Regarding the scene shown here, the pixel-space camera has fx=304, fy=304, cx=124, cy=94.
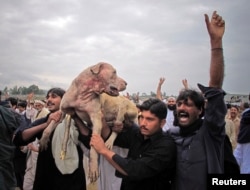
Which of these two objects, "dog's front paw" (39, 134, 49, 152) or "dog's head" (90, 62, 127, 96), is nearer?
"dog's head" (90, 62, 127, 96)

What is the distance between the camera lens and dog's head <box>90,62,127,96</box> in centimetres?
333

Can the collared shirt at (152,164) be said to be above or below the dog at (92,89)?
below

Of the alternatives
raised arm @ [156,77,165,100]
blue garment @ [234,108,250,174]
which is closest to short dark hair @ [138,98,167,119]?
blue garment @ [234,108,250,174]

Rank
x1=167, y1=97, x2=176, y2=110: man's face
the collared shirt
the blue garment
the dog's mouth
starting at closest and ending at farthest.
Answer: the collared shirt → the dog's mouth → the blue garment → x1=167, y1=97, x2=176, y2=110: man's face

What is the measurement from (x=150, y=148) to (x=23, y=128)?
7.69 feet

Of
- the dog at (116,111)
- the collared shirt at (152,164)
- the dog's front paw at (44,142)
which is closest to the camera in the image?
the collared shirt at (152,164)

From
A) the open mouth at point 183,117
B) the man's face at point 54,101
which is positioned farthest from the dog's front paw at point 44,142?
the open mouth at point 183,117

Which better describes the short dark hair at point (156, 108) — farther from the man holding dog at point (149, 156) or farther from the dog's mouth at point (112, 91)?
the dog's mouth at point (112, 91)

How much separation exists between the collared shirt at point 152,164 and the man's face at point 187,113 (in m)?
0.24

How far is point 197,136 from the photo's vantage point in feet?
8.79

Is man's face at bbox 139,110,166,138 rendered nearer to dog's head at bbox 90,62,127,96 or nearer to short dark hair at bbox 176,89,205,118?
short dark hair at bbox 176,89,205,118

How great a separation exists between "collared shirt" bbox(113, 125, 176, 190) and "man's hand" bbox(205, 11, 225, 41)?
3.35ft

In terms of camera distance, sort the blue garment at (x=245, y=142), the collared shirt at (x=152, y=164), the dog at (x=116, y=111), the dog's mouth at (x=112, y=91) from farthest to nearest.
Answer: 1. the blue garment at (x=245, y=142)
2. the dog at (x=116, y=111)
3. the dog's mouth at (x=112, y=91)
4. the collared shirt at (x=152, y=164)

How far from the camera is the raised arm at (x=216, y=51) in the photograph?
2.55 metres
